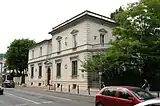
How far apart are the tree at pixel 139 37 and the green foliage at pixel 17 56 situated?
52562 millimetres

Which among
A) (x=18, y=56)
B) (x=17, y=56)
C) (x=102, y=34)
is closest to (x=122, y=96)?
(x=102, y=34)

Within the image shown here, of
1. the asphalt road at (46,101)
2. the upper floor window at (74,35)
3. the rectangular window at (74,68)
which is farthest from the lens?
the upper floor window at (74,35)

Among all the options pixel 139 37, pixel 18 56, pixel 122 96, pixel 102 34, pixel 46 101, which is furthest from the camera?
pixel 18 56

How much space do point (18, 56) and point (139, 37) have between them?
5799 cm

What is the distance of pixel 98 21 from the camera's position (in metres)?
47.6

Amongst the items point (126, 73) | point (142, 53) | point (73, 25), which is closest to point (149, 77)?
point (126, 73)

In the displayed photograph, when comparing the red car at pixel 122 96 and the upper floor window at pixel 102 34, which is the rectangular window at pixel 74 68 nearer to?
the upper floor window at pixel 102 34

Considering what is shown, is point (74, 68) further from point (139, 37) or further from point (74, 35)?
point (139, 37)

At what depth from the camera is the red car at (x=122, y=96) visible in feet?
43.3

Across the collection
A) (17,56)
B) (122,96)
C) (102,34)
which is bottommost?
(122,96)

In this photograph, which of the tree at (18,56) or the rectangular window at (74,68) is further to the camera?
the tree at (18,56)

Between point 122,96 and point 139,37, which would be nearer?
point 122,96

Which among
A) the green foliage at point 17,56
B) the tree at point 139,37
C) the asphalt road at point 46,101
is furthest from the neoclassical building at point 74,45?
the green foliage at point 17,56

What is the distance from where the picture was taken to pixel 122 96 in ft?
45.4
